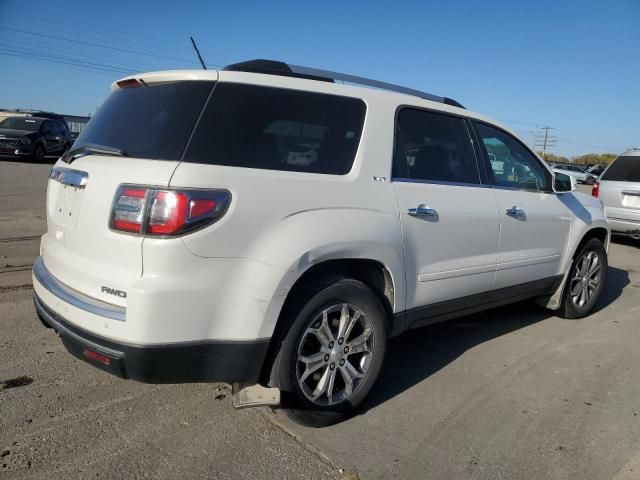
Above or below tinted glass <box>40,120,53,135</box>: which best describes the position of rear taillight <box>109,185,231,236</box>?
below

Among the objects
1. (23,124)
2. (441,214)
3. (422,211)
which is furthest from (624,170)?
(23,124)

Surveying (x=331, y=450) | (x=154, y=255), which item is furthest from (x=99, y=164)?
(x=331, y=450)

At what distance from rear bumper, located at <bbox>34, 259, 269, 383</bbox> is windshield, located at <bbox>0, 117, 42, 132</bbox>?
19.1 meters

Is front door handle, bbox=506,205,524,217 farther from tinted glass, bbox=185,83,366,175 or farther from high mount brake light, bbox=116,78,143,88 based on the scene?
high mount brake light, bbox=116,78,143,88

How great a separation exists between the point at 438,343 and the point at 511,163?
1578 mm

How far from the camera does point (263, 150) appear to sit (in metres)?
2.64

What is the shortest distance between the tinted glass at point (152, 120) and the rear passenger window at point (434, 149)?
1296 millimetres

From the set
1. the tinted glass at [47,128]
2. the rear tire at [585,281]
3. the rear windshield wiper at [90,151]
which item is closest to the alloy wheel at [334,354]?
the rear windshield wiper at [90,151]

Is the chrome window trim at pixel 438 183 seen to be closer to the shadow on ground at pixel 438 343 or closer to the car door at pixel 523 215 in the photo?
the car door at pixel 523 215

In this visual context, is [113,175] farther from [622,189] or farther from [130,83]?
[622,189]

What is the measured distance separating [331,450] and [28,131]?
19760 mm

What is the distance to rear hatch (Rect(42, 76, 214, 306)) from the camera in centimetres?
241

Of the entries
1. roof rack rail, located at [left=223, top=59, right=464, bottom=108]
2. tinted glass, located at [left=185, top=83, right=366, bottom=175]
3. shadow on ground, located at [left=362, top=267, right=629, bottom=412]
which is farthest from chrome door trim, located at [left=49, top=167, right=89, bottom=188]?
shadow on ground, located at [left=362, top=267, right=629, bottom=412]

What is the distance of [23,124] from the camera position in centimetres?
1912
